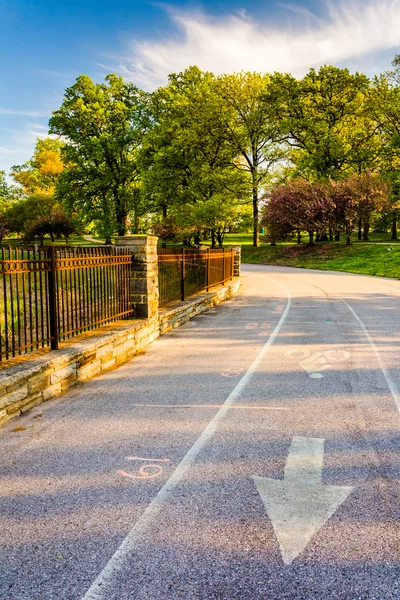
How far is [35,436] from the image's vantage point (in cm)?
423

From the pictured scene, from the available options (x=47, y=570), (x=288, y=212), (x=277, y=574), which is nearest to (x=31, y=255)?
(x=47, y=570)

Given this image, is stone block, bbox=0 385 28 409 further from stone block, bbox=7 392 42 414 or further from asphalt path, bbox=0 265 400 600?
asphalt path, bbox=0 265 400 600

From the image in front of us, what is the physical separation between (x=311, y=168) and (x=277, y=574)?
131ft

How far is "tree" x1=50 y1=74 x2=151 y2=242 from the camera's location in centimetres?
3612

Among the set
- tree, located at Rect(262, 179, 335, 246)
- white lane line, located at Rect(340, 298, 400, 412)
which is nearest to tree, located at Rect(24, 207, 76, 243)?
tree, located at Rect(262, 179, 335, 246)

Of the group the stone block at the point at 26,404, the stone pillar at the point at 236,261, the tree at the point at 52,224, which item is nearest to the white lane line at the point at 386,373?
the stone block at the point at 26,404

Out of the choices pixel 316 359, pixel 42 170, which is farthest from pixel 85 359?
pixel 42 170

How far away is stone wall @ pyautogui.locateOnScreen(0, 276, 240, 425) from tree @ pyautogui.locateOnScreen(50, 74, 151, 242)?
2951cm

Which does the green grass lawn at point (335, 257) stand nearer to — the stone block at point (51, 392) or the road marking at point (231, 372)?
the road marking at point (231, 372)

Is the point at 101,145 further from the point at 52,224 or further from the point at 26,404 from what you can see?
the point at 26,404

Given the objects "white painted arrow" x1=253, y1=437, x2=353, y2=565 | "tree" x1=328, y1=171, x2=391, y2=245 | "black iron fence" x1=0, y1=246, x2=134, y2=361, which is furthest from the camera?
"tree" x1=328, y1=171, x2=391, y2=245

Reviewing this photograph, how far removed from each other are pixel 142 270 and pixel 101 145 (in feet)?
101

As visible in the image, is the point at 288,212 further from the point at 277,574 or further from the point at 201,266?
the point at 277,574

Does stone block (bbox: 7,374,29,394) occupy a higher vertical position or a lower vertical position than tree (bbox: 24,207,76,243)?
lower
